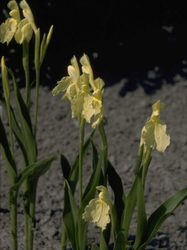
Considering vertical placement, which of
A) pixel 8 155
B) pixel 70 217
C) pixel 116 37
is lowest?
pixel 116 37

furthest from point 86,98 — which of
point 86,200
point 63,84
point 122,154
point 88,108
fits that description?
point 122,154

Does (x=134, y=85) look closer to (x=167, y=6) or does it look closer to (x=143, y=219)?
(x=167, y=6)

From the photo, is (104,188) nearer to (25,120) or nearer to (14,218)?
(25,120)

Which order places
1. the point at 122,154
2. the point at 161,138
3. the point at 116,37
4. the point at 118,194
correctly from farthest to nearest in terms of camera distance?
1. the point at 116,37
2. the point at 122,154
3. the point at 118,194
4. the point at 161,138

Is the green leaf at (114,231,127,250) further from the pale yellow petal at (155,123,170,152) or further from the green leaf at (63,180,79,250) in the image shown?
the pale yellow petal at (155,123,170,152)

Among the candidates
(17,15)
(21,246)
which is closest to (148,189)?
(21,246)

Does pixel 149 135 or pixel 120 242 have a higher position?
pixel 149 135
